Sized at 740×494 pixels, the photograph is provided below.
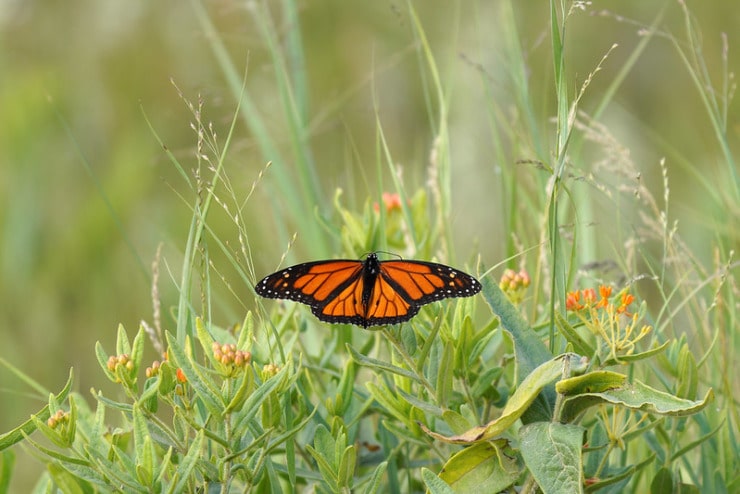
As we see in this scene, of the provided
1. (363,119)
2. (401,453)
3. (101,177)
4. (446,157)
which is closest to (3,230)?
(101,177)

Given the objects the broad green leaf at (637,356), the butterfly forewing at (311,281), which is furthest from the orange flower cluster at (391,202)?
the broad green leaf at (637,356)

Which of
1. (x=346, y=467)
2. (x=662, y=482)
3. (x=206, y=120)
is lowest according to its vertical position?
(x=662, y=482)

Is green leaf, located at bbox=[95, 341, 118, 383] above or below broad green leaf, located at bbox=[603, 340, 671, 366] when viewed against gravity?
above

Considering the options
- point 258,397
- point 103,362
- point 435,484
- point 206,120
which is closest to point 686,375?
point 435,484

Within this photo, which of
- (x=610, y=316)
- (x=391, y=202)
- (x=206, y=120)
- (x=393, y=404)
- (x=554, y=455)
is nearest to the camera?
(x=554, y=455)

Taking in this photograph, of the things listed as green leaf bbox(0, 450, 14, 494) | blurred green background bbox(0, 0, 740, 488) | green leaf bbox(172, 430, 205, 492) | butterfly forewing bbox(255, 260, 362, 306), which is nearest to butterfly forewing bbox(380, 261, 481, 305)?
butterfly forewing bbox(255, 260, 362, 306)

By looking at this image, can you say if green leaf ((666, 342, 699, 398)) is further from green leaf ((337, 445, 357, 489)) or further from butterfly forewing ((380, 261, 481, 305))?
green leaf ((337, 445, 357, 489))

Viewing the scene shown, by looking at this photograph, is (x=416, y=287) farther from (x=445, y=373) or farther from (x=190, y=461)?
(x=190, y=461)
